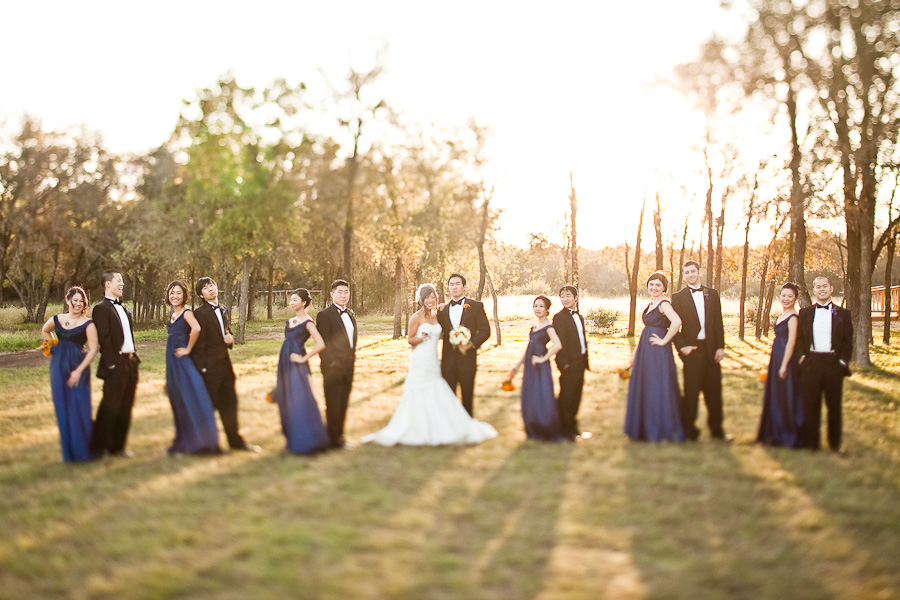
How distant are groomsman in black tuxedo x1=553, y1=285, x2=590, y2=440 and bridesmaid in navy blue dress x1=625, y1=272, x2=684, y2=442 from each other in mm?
715

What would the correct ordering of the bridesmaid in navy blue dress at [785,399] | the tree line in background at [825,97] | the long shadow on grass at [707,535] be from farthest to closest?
1. the tree line in background at [825,97]
2. the bridesmaid in navy blue dress at [785,399]
3. the long shadow on grass at [707,535]

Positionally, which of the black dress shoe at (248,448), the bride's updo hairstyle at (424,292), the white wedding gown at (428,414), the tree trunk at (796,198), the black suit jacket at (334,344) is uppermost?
the tree trunk at (796,198)

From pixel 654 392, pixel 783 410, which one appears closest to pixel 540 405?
pixel 654 392

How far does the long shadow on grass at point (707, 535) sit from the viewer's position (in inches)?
173

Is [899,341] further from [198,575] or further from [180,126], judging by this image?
[198,575]

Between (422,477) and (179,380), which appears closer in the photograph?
(422,477)

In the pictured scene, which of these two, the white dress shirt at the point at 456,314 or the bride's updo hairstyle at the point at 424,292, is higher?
the bride's updo hairstyle at the point at 424,292

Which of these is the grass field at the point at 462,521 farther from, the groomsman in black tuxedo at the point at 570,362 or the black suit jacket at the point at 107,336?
the black suit jacket at the point at 107,336

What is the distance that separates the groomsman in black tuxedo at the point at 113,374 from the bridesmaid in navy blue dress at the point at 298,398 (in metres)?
1.77

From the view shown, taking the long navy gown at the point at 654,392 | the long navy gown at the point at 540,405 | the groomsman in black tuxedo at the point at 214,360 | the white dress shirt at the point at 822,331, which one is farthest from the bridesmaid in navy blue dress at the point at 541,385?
the groomsman in black tuxedo at the point at 214,360

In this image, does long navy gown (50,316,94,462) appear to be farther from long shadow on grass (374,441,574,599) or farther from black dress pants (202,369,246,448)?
long shadow on grass (374,441,574,599)

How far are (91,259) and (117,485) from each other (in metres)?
38.3

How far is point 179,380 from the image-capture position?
852 centimetres

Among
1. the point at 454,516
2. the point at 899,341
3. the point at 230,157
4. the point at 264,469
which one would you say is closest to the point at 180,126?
the point at 230,157
